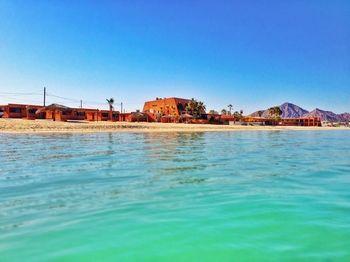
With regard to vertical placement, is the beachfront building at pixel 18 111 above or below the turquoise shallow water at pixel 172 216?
above

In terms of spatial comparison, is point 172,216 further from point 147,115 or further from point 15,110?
point 147,115

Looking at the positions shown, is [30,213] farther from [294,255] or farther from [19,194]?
[294,255]

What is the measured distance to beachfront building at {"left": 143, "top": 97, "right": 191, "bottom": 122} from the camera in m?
90.6

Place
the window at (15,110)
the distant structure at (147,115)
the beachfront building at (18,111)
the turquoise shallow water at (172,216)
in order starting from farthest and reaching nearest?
the window at (15,110) → the distant structure at (147,115) → the beachfront building at (18,111) → the turquoise shallow water at (172,216)

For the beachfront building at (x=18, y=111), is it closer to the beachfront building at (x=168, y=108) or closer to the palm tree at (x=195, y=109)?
the beachfront building at (x=168, y=108)

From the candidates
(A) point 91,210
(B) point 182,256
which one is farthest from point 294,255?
(A) point 91,210

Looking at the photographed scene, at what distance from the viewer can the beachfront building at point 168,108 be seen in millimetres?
90625

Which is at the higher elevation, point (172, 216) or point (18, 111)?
point (18, 111)

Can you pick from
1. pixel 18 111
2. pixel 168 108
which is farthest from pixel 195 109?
pixel 18 111

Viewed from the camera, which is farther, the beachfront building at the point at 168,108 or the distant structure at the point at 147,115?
the beachfront building at the point at 168,108

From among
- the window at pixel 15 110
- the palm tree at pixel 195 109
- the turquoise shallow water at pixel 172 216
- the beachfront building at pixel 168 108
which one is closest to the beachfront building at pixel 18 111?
the window at pixel 15 110

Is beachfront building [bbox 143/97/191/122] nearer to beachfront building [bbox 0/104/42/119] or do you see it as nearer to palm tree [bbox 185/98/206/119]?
palm tree [bbox 185/98/206/119]

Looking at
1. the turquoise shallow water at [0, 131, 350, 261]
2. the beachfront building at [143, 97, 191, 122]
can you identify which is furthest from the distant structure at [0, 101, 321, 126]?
the turquoise shallow water at [0, 131, 350, 261]

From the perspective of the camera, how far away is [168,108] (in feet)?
335
